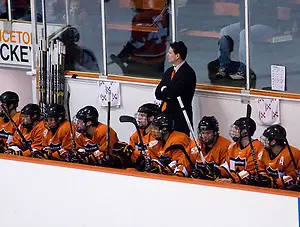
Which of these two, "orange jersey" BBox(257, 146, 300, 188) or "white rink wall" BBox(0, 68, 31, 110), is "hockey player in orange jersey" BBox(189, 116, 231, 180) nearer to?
"orange jersey" BBox(257, 146, 300, 188)

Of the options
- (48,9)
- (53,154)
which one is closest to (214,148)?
(53,154)

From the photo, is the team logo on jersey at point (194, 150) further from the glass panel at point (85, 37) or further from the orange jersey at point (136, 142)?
the glass panel at point (85, 37)

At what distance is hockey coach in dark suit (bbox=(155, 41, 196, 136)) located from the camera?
28.0 ft

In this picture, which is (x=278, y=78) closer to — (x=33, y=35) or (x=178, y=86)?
(x=178, y=86)

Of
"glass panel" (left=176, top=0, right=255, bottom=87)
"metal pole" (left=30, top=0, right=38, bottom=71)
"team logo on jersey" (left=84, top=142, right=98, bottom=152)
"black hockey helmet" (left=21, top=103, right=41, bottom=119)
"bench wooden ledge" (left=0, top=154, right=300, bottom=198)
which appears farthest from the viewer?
"metal pole" (left=30, top=0, right=38, bottom=71)

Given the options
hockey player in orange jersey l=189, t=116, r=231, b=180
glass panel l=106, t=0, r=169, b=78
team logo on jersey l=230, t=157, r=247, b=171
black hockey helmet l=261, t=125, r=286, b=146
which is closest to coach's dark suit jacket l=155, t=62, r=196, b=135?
glass panel l=106, t=0, r=169, b=78

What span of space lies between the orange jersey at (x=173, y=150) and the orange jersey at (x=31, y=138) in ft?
3.15

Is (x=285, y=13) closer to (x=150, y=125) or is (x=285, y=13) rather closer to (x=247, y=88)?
(x=247, y=88)

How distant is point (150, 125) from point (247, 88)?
1.18 meters

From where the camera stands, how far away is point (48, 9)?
10.0 meters

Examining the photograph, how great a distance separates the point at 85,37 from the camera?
982 centimetres

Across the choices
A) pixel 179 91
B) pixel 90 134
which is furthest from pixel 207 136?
pixel 90 134

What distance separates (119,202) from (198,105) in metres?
2.43

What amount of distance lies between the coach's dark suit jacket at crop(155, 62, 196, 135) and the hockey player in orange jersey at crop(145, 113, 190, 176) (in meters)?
0.53
